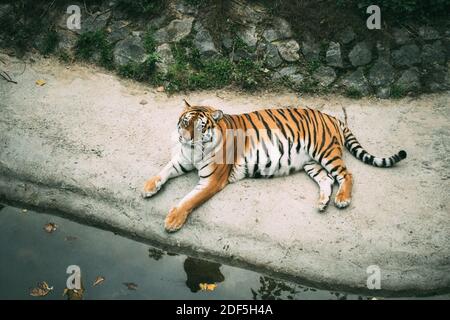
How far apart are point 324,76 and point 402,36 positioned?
130cm

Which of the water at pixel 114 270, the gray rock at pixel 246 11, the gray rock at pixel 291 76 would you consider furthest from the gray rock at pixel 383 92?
the water at pixel 114 270

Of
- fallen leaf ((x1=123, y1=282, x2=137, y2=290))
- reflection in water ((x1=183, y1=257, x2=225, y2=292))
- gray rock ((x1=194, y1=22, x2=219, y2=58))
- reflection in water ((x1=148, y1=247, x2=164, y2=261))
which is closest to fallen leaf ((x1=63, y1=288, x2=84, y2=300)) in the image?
fallen leaf ((x1=123, y1=282, x2=137, y2=290))

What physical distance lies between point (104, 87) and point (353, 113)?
351cm

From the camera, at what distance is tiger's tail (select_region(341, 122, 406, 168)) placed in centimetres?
523

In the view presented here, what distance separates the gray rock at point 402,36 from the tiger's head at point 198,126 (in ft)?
11.6

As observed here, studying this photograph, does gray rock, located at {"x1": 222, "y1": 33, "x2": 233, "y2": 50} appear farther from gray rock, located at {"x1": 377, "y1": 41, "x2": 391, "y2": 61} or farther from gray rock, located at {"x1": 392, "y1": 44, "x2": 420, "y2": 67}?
gray rock, located at {"x1": 392, "y1": 44, "x2": 420, "y2": 67}

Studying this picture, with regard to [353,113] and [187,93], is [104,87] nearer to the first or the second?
[187,93]

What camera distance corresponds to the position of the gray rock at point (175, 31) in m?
7.09

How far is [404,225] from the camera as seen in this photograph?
476 cm

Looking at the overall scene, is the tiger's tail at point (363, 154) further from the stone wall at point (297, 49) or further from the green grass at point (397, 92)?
the green grass at point (397, 92)

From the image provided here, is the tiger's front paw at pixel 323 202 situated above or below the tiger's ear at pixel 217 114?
below

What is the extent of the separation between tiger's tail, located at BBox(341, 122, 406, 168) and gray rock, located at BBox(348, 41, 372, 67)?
5.37ft

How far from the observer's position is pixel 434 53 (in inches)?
273
